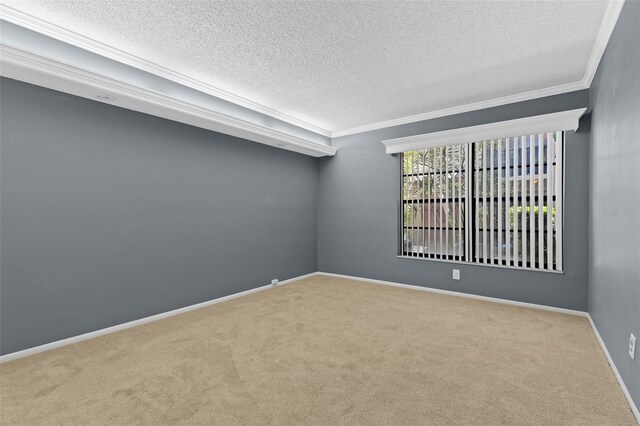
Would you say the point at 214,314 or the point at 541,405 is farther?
the point at 214,314

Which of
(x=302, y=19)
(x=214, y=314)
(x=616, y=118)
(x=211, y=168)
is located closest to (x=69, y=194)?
(x=211, y=168)

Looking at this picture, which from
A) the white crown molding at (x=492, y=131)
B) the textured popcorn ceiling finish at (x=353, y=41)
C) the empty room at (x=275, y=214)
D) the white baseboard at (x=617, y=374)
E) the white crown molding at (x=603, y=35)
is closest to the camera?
the white baseboard at (x=617, y=374)

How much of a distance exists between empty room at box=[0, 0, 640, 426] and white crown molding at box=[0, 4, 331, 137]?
0.02 meters

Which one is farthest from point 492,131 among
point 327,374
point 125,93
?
point 125,93

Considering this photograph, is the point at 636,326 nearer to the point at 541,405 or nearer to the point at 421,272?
the point at 541,405

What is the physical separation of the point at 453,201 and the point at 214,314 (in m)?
3.47

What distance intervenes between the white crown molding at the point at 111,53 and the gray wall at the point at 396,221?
1910 mm

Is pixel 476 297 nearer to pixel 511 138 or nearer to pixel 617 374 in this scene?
pixel 617 374

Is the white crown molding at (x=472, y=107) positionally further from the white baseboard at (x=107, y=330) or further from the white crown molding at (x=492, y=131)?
the white baseboard at (x=107, y=330)

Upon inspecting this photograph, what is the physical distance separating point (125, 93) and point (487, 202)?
4.25 m

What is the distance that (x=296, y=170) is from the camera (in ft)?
17.1

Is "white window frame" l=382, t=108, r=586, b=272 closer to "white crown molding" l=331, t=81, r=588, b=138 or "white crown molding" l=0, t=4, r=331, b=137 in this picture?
"white crown molding" l=331, t=81, r=588, b=138

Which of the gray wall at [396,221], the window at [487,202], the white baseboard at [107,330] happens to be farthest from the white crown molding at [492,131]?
the white baseboard at [107,330]

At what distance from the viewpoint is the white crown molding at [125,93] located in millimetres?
2158
